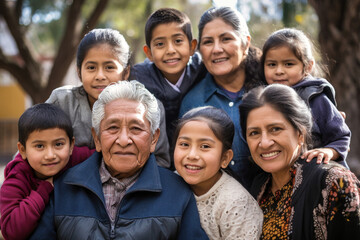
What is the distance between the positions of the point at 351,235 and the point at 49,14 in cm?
1679

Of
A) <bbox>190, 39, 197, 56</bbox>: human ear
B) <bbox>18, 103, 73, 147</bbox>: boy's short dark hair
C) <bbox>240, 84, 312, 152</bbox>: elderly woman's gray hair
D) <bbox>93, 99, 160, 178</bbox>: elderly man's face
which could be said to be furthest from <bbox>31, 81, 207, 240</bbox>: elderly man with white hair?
<bbox>190, 39, 197, 56</bbox>: human ear

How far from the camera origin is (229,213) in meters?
2.67

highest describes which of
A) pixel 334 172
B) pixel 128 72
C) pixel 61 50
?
pixel 61 50

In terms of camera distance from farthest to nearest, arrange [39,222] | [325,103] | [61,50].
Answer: [61,50] < [325,103] < [39,222]

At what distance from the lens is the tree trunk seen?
6723mm

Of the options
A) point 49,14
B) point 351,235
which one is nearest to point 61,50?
point 351,235

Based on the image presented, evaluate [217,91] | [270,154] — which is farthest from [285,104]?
[217,91]

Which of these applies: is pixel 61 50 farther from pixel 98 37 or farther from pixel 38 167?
pixel 38 167

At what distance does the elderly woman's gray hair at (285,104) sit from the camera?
2.79m

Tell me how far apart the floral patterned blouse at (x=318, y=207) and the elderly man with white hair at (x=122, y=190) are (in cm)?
57

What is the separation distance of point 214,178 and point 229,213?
318 mm

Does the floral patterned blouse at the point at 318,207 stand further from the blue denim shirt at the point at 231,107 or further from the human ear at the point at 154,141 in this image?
the human ear at the point at 154,141

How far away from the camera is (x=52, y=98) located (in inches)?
133

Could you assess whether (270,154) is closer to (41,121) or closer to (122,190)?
(122,190)
